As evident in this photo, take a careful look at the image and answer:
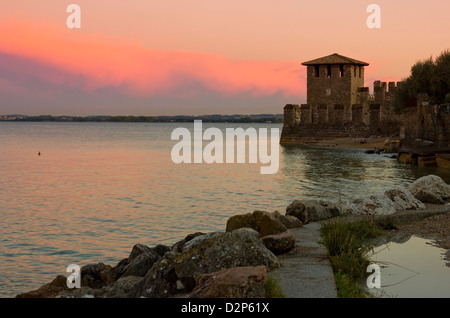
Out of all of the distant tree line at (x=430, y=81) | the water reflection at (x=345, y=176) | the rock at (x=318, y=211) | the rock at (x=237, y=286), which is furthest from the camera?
the distant tree line at (x=430, y=81)

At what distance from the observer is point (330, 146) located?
51.4m

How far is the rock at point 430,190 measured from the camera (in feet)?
40.3

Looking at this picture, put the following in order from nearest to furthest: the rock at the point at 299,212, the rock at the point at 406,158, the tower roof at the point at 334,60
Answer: the rock at the point at 299,212 → the rock at the point at 406,158 → the tower roof at the point at 334,60

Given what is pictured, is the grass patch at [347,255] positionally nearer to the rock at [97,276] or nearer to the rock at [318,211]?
the rock at [318,211]

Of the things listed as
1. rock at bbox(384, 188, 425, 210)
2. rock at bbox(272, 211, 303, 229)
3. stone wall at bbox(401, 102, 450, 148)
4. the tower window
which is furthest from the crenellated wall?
rock at bbox(272, 211, 303, 229)

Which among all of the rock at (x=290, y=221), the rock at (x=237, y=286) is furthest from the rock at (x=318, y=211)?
the rock at (x=237, y=286)

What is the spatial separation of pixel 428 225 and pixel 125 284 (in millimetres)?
5905

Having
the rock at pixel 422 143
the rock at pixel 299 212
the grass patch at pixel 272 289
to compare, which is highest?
the rock at pixel 422 143

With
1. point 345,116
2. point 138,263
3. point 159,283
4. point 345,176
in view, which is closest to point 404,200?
point 138,263

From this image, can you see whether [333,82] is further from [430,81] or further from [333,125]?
[430,81]

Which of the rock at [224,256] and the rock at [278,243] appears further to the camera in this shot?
the rock at [278,243]

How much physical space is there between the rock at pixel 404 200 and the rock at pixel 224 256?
530 centimetres
